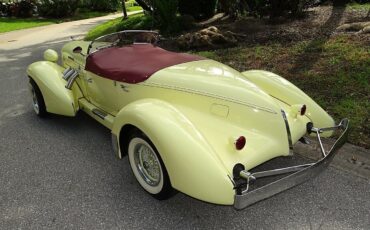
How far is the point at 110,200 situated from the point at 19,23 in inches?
829

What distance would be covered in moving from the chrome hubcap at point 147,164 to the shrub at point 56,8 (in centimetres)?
2301

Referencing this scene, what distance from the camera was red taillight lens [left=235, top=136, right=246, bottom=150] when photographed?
3.04m

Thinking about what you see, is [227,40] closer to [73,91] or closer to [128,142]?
[73,91]

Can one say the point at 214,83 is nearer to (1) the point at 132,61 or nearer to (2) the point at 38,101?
(1) the point at 132,61

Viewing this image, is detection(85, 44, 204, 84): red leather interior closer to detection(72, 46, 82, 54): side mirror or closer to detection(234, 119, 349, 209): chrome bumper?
detection(72, 46, 82, 54): side mirror

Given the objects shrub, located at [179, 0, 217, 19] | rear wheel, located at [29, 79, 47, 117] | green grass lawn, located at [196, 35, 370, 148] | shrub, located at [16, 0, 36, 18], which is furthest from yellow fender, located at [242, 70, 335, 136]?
shrub, located at [16, 0, 36, 18]

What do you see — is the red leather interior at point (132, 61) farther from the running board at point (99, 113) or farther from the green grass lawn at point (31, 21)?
the green grass lawn at point (31, 21)

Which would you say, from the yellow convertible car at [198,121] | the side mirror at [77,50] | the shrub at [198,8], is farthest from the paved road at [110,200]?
the shrub at [198,8]

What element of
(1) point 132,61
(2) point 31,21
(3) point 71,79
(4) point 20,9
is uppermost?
(1) point 132,61

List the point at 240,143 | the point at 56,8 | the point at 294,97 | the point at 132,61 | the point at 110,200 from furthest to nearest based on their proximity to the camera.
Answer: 1. the point at 56,8
2. the point at 132,61
3. the point at 294,97
4. the point at 110,200
5. the point at 240,143

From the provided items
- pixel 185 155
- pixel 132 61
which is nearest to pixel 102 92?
pixel 132 61

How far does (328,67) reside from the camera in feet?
20.6

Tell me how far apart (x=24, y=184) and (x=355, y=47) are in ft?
20.3

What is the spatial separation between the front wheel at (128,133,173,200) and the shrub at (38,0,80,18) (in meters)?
23.0
